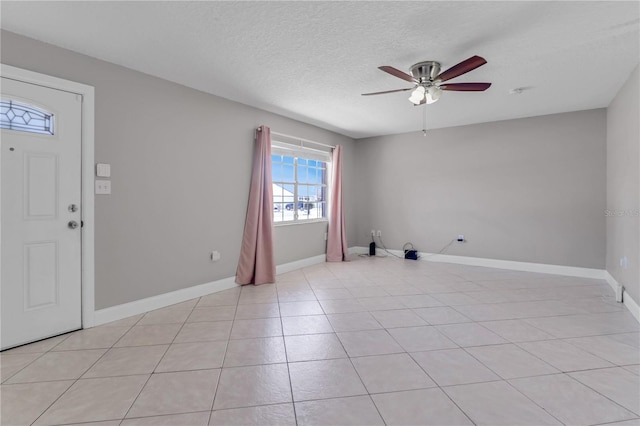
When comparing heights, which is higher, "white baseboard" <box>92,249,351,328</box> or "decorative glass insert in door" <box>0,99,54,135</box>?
"decorative glass insert in door" <box>0,99,54,135</box>

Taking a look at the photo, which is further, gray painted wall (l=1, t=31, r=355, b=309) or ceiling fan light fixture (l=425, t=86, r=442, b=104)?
ceiling fan light fixture (l=425, t=86, r=442, b=104)

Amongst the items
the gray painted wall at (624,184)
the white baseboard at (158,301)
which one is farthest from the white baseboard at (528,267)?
the white baseboard at (158,301)

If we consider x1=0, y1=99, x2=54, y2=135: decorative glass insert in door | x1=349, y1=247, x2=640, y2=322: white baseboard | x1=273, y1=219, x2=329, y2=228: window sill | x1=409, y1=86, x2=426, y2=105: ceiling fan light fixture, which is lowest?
x1=349, y1=247, x2=640, y2=322: white baseboard

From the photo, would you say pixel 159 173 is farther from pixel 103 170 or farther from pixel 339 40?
pixel 339 40

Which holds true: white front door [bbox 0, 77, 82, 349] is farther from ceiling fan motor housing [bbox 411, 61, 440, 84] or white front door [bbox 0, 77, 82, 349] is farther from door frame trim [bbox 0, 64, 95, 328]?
ceiling fan motor housing [bbox 411, 61, 440, 84]

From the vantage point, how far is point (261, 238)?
159 inches

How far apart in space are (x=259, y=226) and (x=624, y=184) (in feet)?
14.2

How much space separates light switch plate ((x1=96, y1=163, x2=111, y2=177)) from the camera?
2680mm

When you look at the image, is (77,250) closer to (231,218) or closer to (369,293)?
(231,218)

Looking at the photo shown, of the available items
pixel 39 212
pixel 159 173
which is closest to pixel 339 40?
pixel 159 173

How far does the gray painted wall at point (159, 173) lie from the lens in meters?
2.69

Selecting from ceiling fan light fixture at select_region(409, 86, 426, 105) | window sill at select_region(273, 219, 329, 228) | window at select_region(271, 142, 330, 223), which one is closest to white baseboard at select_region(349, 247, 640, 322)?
window sill at select_region(273, 219, 329, 228)

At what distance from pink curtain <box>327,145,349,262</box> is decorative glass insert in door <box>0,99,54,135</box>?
4021 mm

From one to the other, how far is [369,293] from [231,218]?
2020 millimetres
